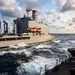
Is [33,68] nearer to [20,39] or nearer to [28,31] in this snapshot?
[20,39]

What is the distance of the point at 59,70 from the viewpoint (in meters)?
21.6

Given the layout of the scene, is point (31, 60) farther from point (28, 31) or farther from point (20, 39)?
point (28, 31)

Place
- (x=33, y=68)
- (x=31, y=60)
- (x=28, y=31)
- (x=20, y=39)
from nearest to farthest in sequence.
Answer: (x=33, y=68), (x=31, y=60), (x=20, y=39), (x=28, y=31)

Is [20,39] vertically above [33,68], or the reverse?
[20,39]

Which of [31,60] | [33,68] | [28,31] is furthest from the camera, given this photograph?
[28,31]

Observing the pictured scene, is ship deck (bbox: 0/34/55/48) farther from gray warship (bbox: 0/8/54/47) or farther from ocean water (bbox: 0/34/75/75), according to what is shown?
ocean water (bbox: 0/34/75/75)

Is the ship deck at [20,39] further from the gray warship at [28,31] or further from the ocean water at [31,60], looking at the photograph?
the ocean water at [31,60]

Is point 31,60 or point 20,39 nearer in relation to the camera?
point 31,60

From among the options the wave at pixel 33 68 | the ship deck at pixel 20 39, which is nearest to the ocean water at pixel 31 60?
the wave at pixel 33 68

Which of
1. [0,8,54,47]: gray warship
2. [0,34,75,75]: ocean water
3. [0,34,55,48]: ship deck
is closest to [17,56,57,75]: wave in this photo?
[0,34,75,75]: ocean water

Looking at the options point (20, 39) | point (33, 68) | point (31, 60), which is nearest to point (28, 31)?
point (20, 39)

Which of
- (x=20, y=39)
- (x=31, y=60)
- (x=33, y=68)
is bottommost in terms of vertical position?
(x=31, y=60)

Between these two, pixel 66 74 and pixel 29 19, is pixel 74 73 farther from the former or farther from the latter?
pixel 29 19

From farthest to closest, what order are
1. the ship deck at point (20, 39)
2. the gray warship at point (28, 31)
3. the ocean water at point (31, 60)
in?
the gray warship at point (28, 31), the ship deck at point (20, 39), the ocean water at point (31, 60)
